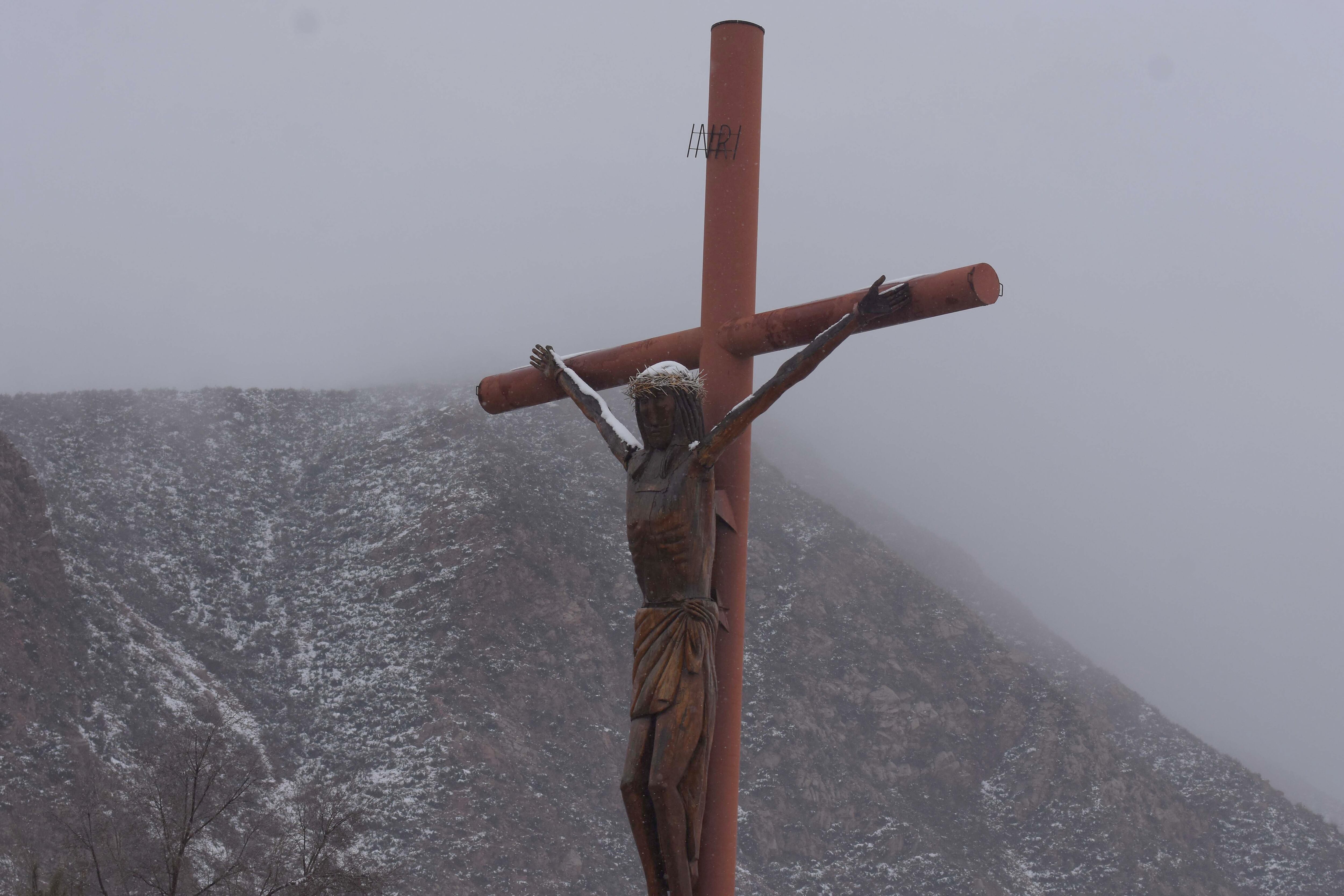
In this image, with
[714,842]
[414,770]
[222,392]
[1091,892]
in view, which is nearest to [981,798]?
[1091,892]

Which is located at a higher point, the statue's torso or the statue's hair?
the statue's hair

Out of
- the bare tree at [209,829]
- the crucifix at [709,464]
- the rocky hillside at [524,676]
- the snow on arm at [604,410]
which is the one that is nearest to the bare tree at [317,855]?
the bare tree at [209,829]

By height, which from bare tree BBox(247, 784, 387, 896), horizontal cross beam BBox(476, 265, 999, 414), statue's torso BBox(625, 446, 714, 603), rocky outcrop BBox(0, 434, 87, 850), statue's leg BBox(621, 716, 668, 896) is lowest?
bare tree BBox(247, 784, 387, 896)

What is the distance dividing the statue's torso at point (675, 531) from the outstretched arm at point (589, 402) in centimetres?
26

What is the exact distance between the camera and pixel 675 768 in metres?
5.23

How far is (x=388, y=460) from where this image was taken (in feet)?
182

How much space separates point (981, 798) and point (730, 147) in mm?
44942

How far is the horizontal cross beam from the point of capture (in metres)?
5.23

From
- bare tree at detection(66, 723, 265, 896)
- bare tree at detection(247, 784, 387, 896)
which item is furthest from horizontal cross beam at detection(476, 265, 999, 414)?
bare tree at detection(247, 784, 387, 896)

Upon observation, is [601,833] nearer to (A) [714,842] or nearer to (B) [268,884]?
(B) [268,884]

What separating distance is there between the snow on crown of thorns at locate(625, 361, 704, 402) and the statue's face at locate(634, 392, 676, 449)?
0.08 ft

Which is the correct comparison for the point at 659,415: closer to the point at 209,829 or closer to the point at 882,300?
the point at 882,300

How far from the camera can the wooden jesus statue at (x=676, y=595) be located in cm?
528

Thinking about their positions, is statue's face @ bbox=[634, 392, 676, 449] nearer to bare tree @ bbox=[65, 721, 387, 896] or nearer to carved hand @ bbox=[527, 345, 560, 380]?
carved hand @ bbox=[527, 345, 560, 380]
